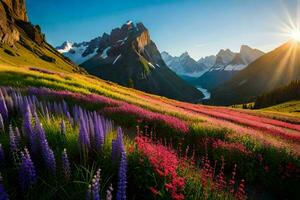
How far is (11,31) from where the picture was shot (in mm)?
168750

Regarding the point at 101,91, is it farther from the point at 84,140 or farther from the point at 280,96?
the point at 280,96

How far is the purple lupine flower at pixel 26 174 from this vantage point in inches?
183

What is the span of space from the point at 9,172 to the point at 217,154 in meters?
7.49

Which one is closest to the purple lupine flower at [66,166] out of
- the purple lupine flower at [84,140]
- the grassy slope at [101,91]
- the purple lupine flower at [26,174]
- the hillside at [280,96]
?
the purple lupine flower at [26,174]

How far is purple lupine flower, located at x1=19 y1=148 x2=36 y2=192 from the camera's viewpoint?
4648mm

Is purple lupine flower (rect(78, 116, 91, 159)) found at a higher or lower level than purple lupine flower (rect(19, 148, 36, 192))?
higher

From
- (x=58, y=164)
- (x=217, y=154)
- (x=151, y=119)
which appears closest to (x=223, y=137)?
(x=217, y=154)

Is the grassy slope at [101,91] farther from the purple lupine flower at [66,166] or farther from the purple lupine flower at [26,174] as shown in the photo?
the purple lupine flower at [26,174]

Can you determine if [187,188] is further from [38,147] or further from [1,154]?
[1,154]

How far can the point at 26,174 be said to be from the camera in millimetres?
4746

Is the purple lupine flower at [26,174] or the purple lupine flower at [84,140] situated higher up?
the purple lupine flower at [84,140]

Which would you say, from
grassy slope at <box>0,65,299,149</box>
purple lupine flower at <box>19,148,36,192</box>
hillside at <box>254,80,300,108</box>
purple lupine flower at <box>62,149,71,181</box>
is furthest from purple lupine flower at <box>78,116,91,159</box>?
hillside at <box>254,80,300,108</box>

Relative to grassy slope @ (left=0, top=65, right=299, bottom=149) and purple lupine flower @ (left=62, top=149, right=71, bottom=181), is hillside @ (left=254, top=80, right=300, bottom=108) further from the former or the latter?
purple lupine flower @ (left=62, top=149, right=71, bottom=181)

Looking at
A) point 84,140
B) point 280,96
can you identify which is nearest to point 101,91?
point 84,140
